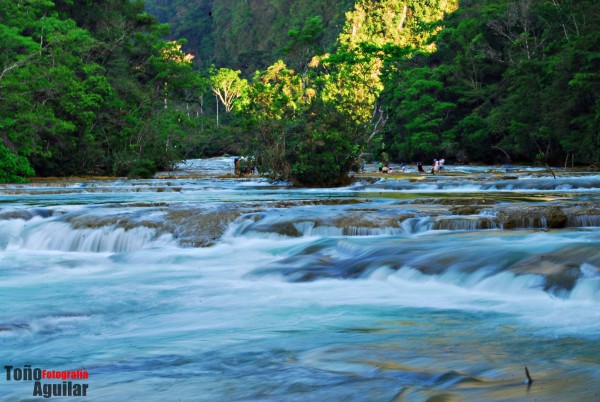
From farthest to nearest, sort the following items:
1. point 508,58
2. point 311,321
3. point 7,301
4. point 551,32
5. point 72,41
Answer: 1. point 508,58
2. point 551,32
3. point 72,41
4. point 7,301
5. point 311,321

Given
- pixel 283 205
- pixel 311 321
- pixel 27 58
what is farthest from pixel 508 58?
pixel 311 321

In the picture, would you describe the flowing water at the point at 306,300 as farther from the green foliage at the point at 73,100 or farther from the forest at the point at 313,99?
Answer: the green foliage at the point at 73,100

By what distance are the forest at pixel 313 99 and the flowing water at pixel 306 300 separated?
39.5 feet

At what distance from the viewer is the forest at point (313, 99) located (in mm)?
26453

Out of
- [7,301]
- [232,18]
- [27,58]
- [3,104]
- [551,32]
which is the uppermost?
[232,18]

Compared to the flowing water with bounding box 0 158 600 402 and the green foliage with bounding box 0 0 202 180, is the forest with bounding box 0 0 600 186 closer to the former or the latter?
the green foliage with bounding box 0 0 202 180

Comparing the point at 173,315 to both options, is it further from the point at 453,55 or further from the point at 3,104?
the point at 453,55

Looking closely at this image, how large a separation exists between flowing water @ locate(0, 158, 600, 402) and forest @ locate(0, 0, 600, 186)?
39.5ft

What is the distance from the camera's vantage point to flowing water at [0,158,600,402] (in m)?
4.83

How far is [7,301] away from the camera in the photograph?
8.16 metres

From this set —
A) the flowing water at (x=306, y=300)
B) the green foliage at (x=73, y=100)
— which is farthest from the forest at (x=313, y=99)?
the flowing water at (x=306, y=300)

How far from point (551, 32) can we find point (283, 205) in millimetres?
34320

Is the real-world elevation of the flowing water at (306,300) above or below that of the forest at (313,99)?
below

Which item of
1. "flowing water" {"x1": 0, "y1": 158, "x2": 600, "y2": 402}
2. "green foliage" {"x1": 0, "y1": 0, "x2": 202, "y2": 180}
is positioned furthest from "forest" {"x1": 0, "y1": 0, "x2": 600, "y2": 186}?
"flowing water" {"x1": 0, "y1": 158, "x2": 600, "y2": 402}
